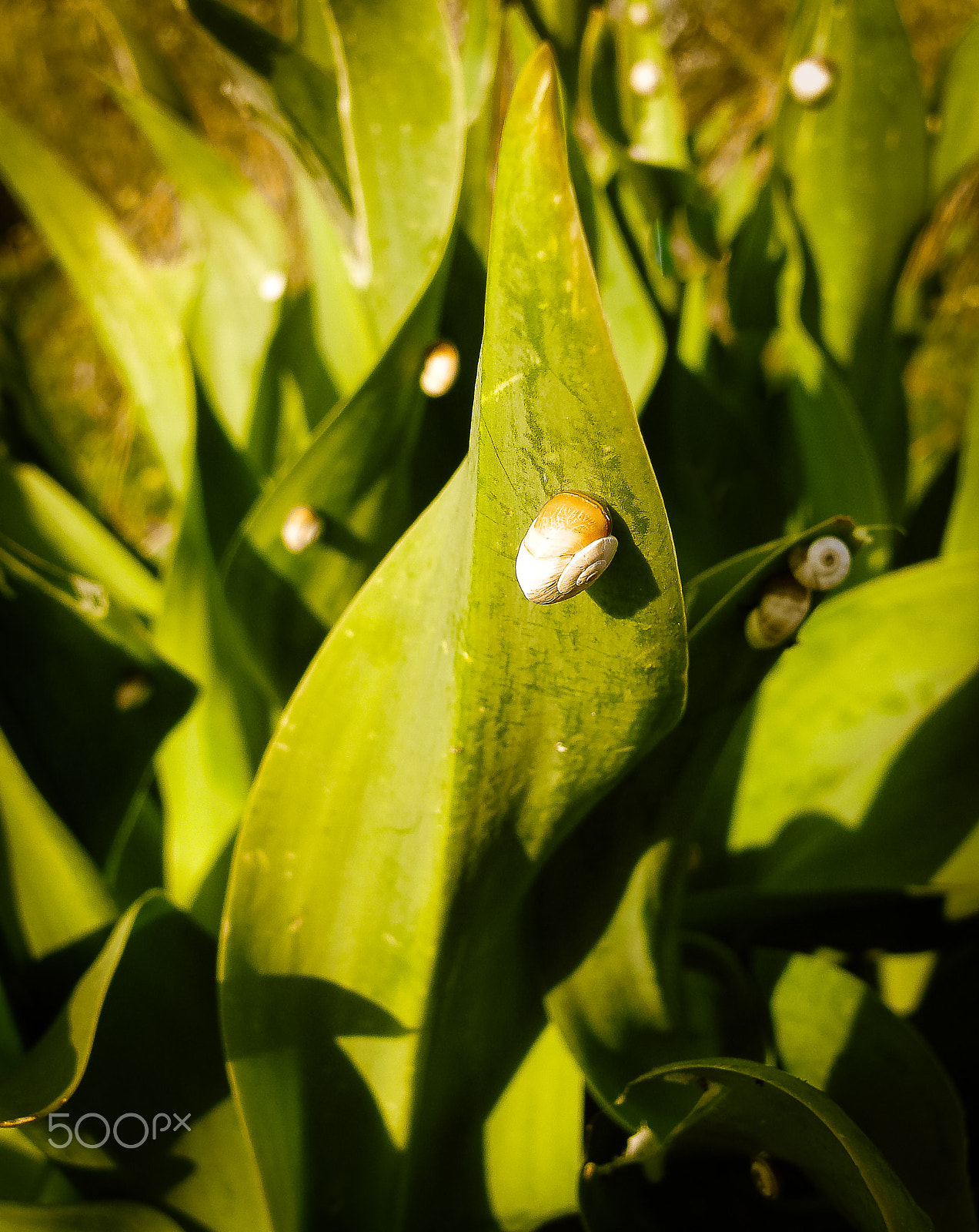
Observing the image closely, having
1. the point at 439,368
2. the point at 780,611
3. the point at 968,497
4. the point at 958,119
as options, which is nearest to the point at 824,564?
the point at 780,611

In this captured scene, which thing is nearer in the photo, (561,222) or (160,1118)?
(561,222)

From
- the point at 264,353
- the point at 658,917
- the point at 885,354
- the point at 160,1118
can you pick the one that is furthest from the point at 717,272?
the point at 160,1118

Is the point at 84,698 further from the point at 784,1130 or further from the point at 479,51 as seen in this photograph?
the point at 479,51

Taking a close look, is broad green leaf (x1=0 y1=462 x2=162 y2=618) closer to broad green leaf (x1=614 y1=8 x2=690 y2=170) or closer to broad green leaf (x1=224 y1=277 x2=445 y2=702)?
broad green leaf (x1=224 y1=277 x2=445 y2=702)

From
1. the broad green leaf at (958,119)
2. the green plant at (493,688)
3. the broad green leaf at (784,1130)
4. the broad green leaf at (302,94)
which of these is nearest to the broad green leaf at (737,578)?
the green plant at (493,688)

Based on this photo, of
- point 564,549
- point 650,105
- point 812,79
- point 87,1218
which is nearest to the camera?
point 564,549

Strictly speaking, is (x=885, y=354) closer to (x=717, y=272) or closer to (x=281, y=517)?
(x=717, y=272)
